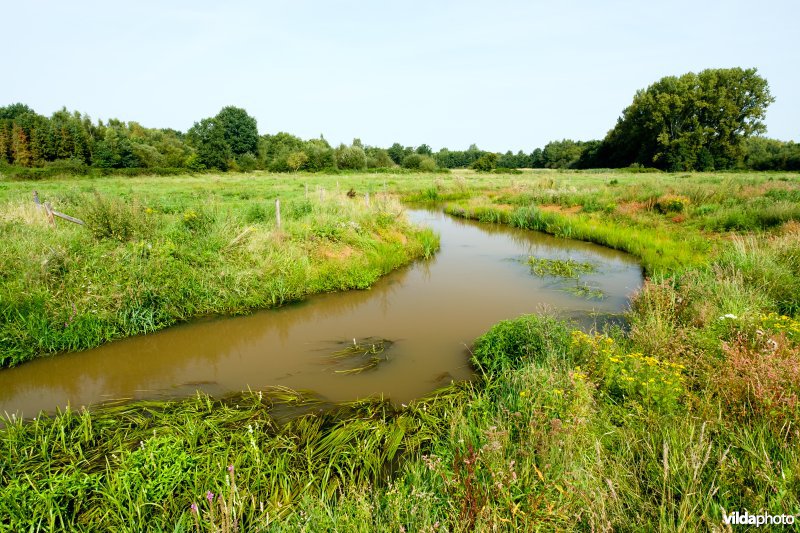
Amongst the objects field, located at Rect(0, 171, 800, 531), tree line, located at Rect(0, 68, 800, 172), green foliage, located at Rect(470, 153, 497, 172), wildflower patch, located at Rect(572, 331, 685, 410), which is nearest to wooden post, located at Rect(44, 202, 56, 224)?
field, located at Rect(0, 171, 800, 531)

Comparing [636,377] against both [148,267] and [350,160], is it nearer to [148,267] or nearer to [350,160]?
[148,267]

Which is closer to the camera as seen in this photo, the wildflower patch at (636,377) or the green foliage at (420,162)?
the wildflower patch at (636,377)

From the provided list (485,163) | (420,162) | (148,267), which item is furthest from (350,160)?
(148,267)

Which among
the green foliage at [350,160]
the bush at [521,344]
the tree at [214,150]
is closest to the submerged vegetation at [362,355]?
the bush at [521,344]

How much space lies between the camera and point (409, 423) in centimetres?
464

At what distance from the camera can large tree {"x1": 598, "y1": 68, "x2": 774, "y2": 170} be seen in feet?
161

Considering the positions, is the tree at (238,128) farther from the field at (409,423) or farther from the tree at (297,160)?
the field at (409,423)

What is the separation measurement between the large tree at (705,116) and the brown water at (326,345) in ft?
165

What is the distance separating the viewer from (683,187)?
63.7 ft

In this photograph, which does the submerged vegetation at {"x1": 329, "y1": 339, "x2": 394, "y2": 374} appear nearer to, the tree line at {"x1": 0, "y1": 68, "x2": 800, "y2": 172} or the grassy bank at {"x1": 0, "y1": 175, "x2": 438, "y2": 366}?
the grassy bank at {"x1": 0, "y1": 175, "x2": 438, "y2": 366}

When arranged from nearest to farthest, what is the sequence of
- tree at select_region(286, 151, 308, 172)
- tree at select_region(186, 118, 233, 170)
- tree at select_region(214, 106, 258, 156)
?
tree at select_region(286, 151, 308, 172) < tree at select_region(186, 118, 233, 170) < tree at select_region(214, 106, 258, 156)

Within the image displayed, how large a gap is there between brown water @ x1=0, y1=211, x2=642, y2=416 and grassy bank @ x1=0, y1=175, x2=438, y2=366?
39cm

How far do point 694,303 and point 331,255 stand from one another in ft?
27.5

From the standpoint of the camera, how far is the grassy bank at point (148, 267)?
682cm
